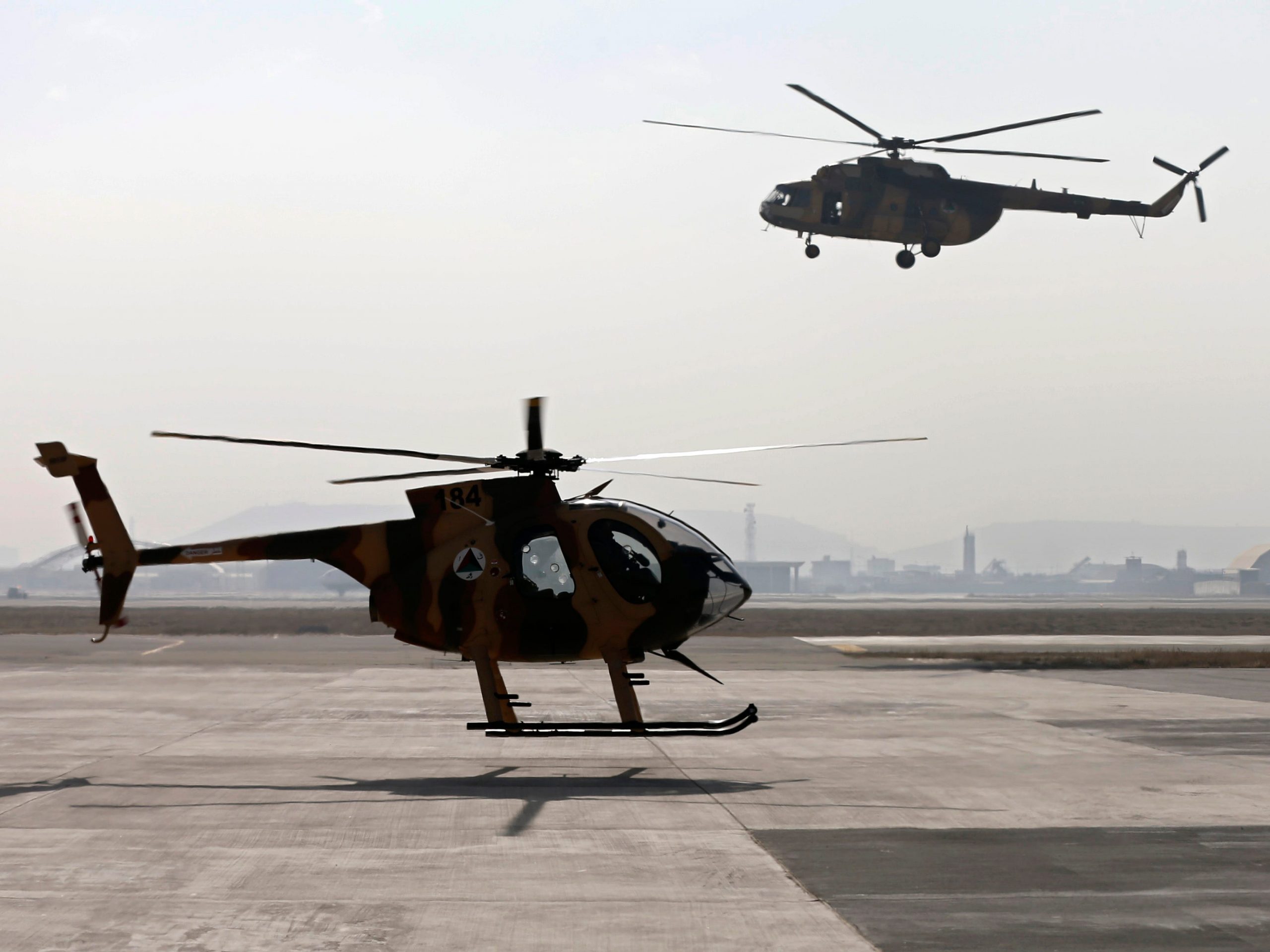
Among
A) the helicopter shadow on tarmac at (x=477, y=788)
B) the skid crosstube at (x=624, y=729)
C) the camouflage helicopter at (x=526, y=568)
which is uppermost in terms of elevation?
the camouflage helicopter at (x=526, y=568)

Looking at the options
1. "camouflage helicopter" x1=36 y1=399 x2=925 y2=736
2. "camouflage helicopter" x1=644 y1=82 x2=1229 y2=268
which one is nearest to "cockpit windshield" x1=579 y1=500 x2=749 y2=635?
"camouflage helicopter" x1=36 y1=399 x2=925 y2=736

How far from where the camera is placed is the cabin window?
53.5 feet

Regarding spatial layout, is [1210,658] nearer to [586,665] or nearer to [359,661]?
[586,665]

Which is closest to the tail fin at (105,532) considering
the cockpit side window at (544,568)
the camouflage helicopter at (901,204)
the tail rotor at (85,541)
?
the tail rotor at (85,541)

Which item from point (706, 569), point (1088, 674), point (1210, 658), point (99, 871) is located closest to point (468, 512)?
point (706, 569)

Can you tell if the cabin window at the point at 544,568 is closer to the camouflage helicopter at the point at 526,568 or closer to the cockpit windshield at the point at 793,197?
the camouflage helicopter at the point at 526,568

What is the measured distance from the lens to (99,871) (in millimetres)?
10023

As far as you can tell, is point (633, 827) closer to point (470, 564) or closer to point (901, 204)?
point (470, 564)

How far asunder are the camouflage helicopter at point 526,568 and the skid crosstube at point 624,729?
0.21 feet

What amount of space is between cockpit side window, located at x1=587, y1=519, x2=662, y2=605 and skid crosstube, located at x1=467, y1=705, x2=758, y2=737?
1.64 metres

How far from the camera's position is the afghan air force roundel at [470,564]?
1653 cm

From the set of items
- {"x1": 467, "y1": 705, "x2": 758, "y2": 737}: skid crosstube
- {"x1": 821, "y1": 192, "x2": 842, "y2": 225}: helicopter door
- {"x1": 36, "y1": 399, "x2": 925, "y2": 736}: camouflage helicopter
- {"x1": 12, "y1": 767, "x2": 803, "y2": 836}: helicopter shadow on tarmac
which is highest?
{"x1": 821, "y1": 192, "x2": 842, "y2": 225}: helicopter door

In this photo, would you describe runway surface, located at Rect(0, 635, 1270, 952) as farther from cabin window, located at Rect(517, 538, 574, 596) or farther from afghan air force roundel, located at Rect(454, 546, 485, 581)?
afghan air force roundel, located at Rect(454, 546, 485, 581)

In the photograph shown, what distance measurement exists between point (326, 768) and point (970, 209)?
35.2 metres
